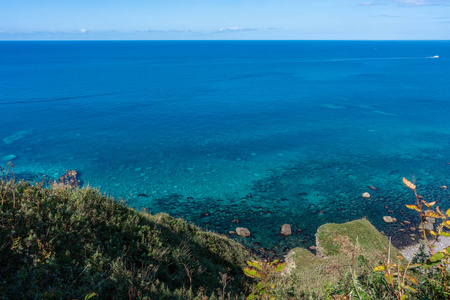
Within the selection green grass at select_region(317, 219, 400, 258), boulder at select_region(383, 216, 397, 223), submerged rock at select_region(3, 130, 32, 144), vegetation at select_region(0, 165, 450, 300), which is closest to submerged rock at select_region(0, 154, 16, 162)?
submerged rock at select_region(3, 130, 32, 144)

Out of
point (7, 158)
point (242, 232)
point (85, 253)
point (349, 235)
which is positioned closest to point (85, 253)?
point (85, 253)

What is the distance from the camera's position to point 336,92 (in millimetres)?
97438

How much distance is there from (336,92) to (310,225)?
79.2 m

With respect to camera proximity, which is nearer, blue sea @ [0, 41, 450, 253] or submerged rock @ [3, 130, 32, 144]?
blue sea @ [0, 41, 450, 253]

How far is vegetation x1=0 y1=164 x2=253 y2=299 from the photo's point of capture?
23.7 ft

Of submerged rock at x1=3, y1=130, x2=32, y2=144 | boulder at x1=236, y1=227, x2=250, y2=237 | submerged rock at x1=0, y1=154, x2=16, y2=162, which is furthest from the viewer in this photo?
submerged rock at x1=3, y1=130, x2=32, y2=144

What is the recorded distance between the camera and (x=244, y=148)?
5228 cm

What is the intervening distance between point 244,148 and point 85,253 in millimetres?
44519

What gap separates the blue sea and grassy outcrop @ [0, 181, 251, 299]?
259 centimetres

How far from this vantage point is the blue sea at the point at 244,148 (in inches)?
1326

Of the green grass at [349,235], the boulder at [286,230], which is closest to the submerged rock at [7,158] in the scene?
the boulder at [286,230]

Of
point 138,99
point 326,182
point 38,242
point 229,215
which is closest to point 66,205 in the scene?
point 38,242

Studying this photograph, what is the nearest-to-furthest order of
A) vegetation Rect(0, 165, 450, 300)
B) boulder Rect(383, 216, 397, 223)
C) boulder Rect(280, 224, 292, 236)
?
vegetation Rect(0, 165, 450, 300) < boulder Rect(280, 224, 292, 236) < boulder Rect(383, 216, 397, 223)

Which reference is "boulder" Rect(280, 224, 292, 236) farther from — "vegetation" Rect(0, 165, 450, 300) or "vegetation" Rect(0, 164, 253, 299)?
"vegetation" Rect(0, 164, 253, 299)
